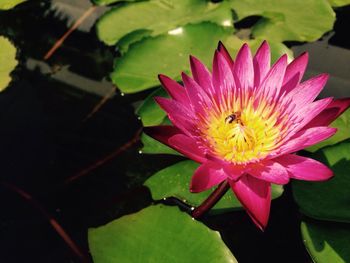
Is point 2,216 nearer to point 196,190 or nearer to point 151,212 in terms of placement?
point 151,212

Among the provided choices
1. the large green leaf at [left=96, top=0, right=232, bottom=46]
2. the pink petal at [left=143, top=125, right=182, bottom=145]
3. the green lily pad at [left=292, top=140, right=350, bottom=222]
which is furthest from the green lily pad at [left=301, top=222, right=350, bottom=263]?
the large green leaf at [left=96, top=0, right=232, bottom=46]

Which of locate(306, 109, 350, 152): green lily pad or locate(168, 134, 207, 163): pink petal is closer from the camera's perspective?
locate(168, 134, 207, 163): pink petal

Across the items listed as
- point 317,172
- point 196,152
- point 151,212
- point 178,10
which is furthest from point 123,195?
point 178,10

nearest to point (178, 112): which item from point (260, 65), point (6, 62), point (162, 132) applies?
point (162, 132)

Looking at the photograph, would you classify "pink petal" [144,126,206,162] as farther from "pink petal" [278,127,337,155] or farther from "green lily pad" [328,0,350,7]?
"green lily pad" [328,0,350,7]

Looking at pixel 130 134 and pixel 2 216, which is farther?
pixel 130 134

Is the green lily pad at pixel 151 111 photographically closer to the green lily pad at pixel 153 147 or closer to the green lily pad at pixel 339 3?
the green lily pad at pixel 153 147

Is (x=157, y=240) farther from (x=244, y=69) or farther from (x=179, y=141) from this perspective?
(x=244, y=69)
